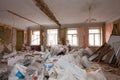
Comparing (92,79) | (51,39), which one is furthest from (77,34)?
(92,79)

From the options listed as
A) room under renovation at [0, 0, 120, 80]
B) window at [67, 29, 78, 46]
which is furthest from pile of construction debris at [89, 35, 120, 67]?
window at [67, 29, 78, 46]

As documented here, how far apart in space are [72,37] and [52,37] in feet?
5.32

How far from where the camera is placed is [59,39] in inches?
373

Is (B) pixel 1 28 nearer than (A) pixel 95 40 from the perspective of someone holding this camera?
Yes

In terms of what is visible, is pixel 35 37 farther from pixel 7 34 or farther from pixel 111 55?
pixel 111 55

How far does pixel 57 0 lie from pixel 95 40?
225 inches

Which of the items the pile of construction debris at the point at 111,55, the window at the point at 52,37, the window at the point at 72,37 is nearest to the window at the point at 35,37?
the window at the point at 52,37

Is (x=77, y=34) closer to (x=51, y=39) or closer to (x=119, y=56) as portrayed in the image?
(x=51, y=39)

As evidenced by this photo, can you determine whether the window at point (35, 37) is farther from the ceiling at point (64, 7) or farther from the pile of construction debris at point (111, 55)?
the pile of construction debris at point (111, 55)

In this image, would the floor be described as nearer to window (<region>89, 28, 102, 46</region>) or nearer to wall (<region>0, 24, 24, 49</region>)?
wall (<region>0, 24, 24, 49</region>)

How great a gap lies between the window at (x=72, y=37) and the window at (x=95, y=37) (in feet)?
3.55

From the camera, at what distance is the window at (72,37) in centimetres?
923

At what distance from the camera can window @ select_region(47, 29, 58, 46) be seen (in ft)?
32.0

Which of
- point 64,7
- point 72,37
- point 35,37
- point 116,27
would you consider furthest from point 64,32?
point 64,7
